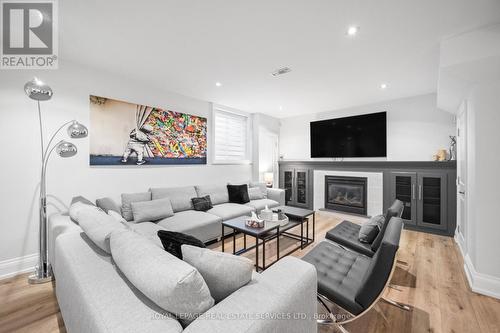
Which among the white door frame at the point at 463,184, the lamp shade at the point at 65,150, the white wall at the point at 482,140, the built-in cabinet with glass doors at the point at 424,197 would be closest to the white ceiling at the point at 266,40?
the white wall at the point at 482,140

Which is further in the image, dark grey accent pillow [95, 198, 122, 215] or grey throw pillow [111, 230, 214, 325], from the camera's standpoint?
dark grey accent pillow [95, 198, 122, 215]

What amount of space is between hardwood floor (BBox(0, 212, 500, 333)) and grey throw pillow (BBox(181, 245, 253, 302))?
3.51 ft

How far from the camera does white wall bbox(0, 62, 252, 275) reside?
2.37 metres

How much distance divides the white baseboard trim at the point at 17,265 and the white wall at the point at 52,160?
1 centimetres

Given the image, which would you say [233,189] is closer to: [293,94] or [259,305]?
[293,94]

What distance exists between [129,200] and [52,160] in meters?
1.02

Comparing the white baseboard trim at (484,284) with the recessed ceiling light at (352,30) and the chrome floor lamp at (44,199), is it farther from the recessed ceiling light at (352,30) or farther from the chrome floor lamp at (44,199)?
the chrome floor lamp at (44,199)

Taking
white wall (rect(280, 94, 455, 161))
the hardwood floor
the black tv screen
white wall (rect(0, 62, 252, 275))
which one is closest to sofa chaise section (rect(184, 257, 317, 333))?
the hardwood floor

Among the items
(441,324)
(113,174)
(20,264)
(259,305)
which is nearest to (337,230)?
(441,324)

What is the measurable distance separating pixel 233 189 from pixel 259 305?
11.1 ft

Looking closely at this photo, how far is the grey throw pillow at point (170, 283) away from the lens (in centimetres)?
86

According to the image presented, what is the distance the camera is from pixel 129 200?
3059 mm

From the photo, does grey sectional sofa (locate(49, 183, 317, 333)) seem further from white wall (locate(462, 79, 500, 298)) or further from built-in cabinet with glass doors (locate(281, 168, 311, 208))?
built-in cabinet with glass doors (locate(281, 168, 311, 208))

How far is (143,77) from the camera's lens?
321 centimetres
